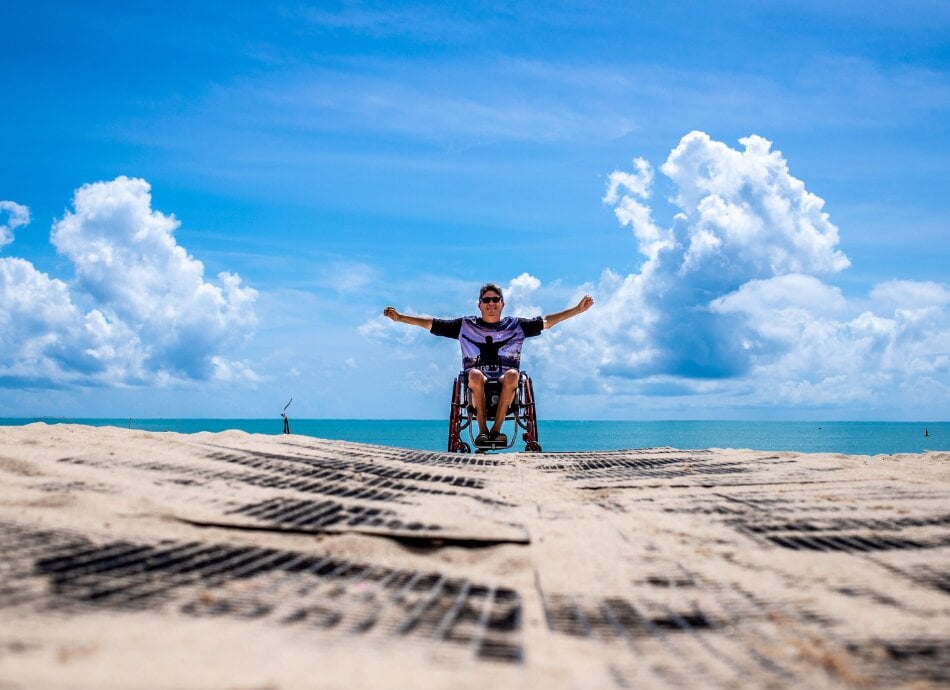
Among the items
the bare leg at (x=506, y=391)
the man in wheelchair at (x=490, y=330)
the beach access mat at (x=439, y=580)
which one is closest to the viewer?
the beach access mat at (x=439, y=580)

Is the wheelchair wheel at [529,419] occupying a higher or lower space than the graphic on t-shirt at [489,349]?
lower

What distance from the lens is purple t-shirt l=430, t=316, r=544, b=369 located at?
852 centimetres

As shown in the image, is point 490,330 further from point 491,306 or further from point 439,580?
point 439,580

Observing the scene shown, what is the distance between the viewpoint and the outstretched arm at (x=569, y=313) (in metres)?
8.74

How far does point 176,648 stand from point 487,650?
71cm

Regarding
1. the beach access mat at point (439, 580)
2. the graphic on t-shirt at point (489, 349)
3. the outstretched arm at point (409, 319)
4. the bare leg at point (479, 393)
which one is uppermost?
the outstretched arm at point (409, 319)

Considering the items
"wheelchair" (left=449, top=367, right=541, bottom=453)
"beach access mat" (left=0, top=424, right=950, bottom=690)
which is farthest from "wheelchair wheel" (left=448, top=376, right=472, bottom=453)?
"beach access mat" (left=0, top=424, right=950, bottom=690)

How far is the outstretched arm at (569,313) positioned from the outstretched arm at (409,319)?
1477mm

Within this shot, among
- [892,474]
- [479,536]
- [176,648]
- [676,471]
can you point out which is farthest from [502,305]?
[176,648]

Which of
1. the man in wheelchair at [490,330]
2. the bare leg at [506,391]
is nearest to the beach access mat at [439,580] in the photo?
the bare leg at [506,391]

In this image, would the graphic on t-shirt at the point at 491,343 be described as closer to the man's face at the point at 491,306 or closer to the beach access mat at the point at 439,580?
the man's face at the point at 491,306

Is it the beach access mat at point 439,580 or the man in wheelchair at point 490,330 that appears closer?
the beach access mat at point 439,580

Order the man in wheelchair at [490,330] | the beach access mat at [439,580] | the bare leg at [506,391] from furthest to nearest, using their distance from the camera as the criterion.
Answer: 1. the man in wheelchair at [490,330]
2. the bare leg at [506,391]
3. the beach access mat at [439,580]

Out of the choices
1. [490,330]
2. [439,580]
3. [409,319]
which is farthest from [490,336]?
[439,580]
